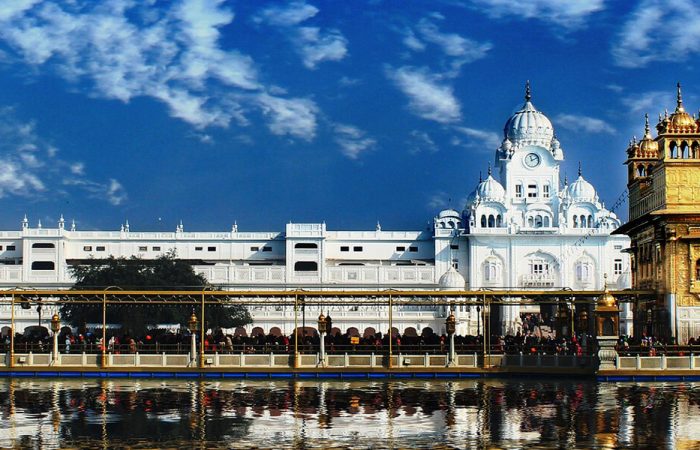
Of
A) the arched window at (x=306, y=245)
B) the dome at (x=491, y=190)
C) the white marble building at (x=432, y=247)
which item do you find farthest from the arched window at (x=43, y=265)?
the dome at (x=491, y=190)

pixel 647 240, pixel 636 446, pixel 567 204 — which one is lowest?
pixel 636 446

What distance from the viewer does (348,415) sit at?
2436cm

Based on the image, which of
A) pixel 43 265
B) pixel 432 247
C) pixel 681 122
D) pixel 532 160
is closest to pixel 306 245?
pixel 432 247

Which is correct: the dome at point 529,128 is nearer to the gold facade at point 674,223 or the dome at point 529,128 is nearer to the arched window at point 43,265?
the arched window at point 43,265

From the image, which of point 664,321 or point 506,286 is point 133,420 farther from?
point 506,286

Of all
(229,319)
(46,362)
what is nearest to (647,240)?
(46,362)

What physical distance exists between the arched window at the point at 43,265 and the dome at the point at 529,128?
3909cm

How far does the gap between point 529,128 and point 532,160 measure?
3.36 metres

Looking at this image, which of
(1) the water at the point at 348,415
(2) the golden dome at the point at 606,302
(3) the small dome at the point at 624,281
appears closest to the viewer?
(1) the water at the point at 348,415

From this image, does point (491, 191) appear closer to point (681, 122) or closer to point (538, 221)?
point (538, 221)

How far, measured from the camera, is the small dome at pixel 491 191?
96.6 metres

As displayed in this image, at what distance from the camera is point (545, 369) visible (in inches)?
1419

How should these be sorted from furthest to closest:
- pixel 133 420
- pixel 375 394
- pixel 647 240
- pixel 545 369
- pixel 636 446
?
pixel 647 240 < pixel 545 369 < pixel 375 394 < pixel 133 420 < pixel 636 446

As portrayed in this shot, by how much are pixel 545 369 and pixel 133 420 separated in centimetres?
1632
